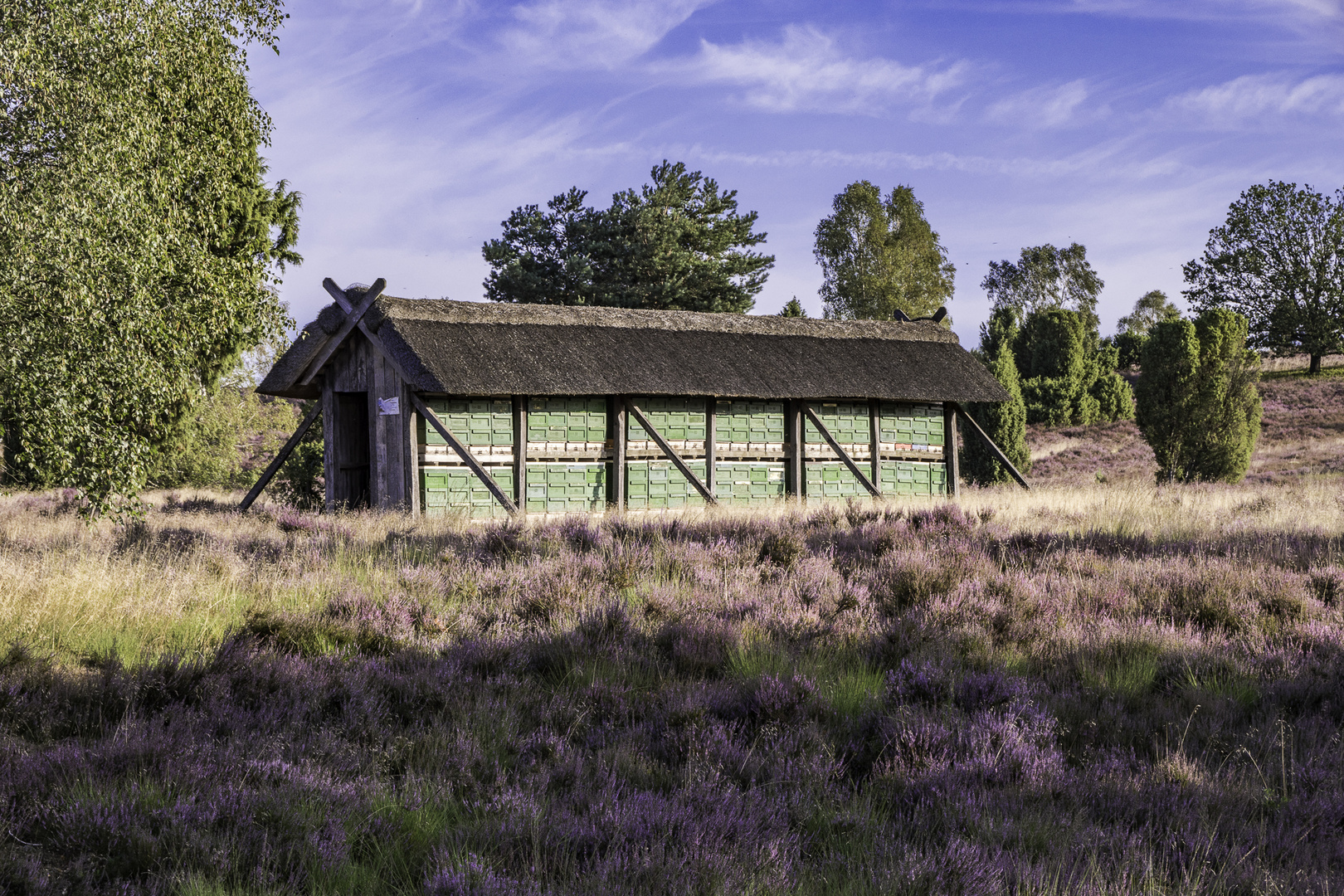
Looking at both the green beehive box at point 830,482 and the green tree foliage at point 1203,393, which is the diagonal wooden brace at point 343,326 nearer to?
the green beehive box at point 830,482

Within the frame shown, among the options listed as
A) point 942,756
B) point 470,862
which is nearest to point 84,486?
point 470,862

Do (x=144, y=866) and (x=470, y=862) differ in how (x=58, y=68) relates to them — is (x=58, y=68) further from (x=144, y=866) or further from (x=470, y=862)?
(x=470, y=862)

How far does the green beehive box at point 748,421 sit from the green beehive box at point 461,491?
3874 millimetres

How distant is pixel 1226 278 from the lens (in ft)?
152

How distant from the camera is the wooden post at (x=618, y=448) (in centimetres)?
1530

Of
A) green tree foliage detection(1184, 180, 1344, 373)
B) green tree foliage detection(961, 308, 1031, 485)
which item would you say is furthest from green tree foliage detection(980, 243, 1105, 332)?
green tree foliage detection(961, 308, 1031, 485)

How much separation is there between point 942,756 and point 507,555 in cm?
558

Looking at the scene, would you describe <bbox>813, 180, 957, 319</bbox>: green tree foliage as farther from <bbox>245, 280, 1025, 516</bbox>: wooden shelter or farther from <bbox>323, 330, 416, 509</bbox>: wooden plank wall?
<bbox>323, 330, 416, 509</bbox>: wooden plank wall

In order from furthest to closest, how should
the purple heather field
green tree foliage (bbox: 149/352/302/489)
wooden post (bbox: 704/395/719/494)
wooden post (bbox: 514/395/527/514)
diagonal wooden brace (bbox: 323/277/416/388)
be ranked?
green tree foliage (bbox: 149/352/302/489) < wooden post (bbox: 704/395/719/494) < wooden post (bbox: 514/395/527/514) < diagonal wooden brace (bbox: 323/277/416/388) < the purple heather field

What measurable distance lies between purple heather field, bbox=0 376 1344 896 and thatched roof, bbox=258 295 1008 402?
5.60 meters

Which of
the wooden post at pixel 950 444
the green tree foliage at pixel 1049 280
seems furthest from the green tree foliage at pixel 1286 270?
the wooden post at pixel 950 444

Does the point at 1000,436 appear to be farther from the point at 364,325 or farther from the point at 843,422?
the point at 364,325

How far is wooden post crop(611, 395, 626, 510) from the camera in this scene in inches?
603

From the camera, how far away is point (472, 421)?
1448 centimetres
